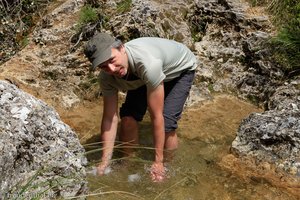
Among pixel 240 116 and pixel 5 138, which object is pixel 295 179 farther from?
pixel 5 138

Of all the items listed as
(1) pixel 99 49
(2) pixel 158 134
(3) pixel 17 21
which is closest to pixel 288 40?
(2) pixel 158 134

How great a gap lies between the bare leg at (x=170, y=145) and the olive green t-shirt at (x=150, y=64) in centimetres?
53

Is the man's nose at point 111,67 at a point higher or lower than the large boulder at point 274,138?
higher

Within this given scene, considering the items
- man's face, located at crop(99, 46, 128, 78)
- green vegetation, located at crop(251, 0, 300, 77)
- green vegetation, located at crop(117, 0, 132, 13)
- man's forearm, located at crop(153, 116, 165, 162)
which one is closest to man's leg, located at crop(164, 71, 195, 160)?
man's forearm, located at crop(153, 116, 165, 162)

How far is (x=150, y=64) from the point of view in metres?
3.26

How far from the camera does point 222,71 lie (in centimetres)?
549

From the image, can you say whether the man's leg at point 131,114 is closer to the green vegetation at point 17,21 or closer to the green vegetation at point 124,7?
the green vegetation at point 124,7

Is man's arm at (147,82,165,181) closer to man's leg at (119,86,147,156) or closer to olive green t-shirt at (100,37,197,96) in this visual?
olive green t-shirt at (100,37,197,96)

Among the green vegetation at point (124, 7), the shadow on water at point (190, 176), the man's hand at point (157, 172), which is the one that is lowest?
the shadow on water at point (190, 176)

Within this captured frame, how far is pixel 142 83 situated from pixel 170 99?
0.37m

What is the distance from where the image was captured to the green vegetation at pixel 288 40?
5.12 metres

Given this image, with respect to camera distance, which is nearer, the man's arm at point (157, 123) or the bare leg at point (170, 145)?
the man's arm at point (157, 123)

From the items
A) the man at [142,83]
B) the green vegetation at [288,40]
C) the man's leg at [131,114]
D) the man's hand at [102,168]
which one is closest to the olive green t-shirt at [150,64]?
the man at [142,83]

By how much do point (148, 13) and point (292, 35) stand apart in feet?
5.25
